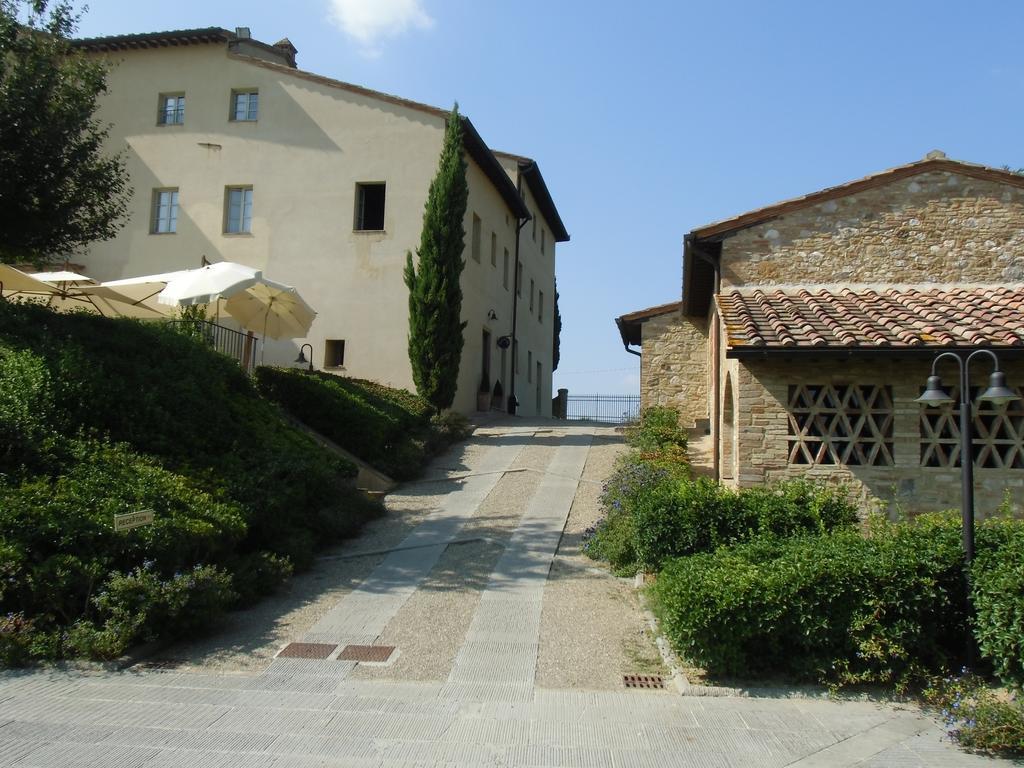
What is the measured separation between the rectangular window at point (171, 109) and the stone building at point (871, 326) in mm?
14777

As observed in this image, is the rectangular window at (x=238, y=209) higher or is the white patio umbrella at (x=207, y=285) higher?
the rectangular window at (x=238, y=209)

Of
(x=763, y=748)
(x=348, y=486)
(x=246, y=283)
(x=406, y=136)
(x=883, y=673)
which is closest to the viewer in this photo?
(x=763, y=748)

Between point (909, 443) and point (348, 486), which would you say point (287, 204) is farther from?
point (909, 443)

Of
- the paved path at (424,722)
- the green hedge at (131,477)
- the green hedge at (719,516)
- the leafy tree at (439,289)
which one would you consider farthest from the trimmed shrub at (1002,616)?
the leafy tree at (439,289)

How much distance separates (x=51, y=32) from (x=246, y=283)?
456cm

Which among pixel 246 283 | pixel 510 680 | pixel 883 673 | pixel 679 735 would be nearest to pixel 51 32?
pixel 246 283

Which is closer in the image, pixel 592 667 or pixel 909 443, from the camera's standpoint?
pixel 592 667

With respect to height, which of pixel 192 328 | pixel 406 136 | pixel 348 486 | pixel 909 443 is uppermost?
pixel 406 136

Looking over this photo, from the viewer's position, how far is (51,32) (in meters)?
11.3

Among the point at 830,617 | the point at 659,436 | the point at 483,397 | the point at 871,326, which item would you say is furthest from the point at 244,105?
the point at 830,617

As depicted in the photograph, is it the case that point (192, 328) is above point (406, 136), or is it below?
below

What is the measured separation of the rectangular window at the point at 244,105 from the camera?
65.8 ft

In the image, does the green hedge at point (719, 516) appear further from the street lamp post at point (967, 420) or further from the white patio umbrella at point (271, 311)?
the white patio umbrella at point (271, 311)

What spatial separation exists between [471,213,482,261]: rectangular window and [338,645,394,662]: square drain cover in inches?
616
